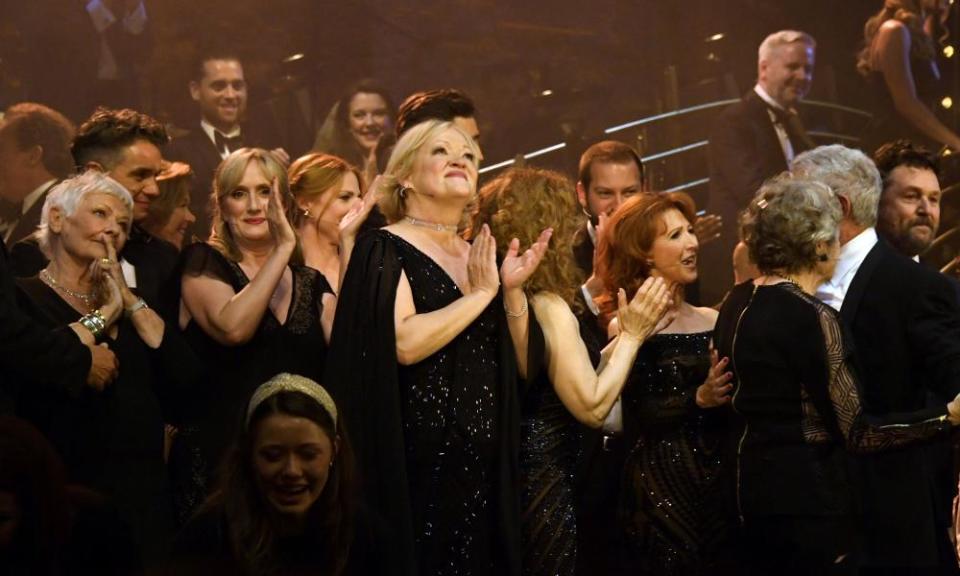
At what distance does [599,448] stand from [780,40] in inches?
135

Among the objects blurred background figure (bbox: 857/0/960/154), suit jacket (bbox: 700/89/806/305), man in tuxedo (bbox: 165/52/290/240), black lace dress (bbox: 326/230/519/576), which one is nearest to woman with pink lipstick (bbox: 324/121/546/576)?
black lace dress (bbox: 326/230/519/576)

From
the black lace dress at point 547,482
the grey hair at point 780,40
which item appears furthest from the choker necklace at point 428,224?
the grey hair at point 780,40

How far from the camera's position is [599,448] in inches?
183

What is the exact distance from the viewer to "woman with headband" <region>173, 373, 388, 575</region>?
296cm

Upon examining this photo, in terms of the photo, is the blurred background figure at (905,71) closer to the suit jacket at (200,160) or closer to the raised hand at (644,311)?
the suit jacket at (200,160)

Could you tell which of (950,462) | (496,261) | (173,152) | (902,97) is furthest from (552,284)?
(902,97)

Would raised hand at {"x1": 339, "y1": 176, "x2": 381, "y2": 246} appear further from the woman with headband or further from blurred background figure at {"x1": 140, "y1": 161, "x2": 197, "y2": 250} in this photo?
the woman with headband

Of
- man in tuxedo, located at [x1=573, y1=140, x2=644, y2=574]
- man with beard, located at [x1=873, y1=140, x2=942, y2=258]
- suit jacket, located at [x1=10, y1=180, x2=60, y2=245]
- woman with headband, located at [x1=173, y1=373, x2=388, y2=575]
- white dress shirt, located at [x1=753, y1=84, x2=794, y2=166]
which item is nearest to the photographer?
woman with headband, located at [x1=173, y1=373, x2=388, y2=575]

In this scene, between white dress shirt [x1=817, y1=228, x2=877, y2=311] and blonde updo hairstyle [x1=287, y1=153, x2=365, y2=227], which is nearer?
white dress shirt [x1=817, y1=228, x2=877, y2=311]

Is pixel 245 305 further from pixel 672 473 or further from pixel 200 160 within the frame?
pixel 200 160

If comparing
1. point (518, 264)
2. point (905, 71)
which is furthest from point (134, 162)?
point (905, 71)

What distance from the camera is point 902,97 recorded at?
24.6ft

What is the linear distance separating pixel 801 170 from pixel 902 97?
322cm

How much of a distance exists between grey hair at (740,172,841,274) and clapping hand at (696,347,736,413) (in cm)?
36
